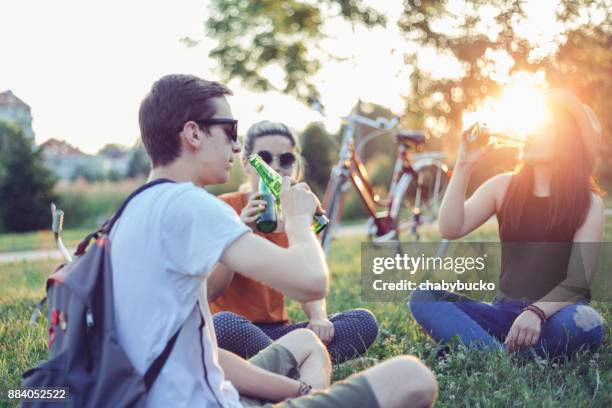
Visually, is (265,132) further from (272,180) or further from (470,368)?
(470,368)

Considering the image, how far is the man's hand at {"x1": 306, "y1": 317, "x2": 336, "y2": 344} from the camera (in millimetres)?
3654

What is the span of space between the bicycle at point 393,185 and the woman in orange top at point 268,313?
2968mm

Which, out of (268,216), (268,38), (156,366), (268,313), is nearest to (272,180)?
(268,216)

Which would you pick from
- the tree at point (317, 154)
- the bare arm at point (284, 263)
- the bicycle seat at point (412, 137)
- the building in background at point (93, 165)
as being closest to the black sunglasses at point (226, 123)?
the bare arm at point (284, 263)

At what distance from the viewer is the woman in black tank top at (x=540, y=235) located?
11.6ft

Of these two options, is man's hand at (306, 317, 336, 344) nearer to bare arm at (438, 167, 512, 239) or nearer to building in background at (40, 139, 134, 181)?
bare arm at (438, 167, 512, 239)

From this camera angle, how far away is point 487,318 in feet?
12.6

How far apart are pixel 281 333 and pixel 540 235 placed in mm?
1375

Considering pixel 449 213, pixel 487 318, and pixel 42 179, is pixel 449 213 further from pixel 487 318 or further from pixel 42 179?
pixel 42 179

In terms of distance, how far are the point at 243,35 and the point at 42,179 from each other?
10.6 metres

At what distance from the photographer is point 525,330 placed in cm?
344

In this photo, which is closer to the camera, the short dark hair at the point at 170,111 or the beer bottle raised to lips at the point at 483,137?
the short dark hair at the point at 170,111

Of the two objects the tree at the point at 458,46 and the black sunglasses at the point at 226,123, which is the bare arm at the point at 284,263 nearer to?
the black sunglasses at the point at 226,123

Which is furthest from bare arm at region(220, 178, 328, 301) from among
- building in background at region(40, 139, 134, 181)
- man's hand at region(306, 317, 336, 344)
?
building in background at region(40, 139, 134, 181)
